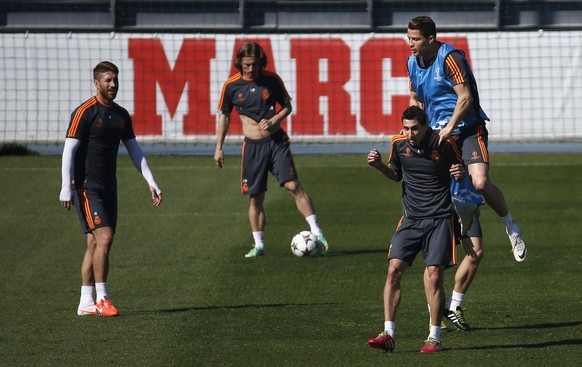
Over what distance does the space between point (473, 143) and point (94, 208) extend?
10.3ft

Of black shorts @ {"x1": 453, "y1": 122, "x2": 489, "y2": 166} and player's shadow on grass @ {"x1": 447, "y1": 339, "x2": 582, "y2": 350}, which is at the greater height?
black shorts @ {"x1": 453, "y1": 122, "x2": 489, "y2": 166}

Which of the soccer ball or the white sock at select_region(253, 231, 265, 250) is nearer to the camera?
the soccer ball

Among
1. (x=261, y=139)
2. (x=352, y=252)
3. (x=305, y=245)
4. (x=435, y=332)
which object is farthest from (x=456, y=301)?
(x=261, y=139)

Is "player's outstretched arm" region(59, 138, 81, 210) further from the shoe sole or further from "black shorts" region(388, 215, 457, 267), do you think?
"black shorts" region(388, 215, 457, 267)

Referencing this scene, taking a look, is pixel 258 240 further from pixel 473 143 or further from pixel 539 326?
pixel 539 326

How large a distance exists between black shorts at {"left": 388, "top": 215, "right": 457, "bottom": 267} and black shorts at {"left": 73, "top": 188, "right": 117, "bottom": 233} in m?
2.75

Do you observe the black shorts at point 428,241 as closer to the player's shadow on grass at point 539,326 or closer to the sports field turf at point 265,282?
the sports field turf at point 265,282

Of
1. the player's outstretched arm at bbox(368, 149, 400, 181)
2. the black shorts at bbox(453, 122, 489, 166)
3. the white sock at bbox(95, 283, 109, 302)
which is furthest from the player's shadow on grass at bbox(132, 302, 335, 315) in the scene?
the player's outstretched arm at bbox(368, 149, 400, 181)

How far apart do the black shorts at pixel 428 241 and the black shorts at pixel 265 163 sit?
489cm

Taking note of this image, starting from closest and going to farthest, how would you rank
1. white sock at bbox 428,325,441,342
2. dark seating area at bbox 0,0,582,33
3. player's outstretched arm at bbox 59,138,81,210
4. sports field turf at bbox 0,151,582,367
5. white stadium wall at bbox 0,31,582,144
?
white sock at bbox 428,325,441,342, sports field turf at bbox 0,151,582,367, player's outstretched arm at bbox 59,138,81,210, white stadium wall at bbox 0,31,582,144, dark seating area at bbox 0,0,582,33

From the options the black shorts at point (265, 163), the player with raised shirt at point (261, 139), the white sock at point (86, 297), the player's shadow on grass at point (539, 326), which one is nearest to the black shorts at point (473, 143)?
the player's shadow on grass at point (539, 326)

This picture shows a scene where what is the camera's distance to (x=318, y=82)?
23406mm

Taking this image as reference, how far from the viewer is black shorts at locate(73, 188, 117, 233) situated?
410 inches

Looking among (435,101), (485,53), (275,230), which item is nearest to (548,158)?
(485,53)
